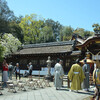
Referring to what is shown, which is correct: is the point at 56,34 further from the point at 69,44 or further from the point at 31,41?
the point at 69,44

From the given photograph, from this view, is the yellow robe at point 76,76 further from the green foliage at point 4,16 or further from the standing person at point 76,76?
the green foliage at point 4,16

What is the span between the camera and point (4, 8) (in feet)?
109

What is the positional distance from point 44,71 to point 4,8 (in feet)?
69.6

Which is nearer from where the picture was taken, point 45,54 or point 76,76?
point 76,76

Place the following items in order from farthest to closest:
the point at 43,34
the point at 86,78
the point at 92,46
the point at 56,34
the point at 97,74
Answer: the point at 56,34, the point at 43,34, the point at 92,46, the point at 86,78, the point at 97,74

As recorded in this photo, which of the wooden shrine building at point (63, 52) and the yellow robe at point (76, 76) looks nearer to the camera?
the yellow robe at point (76, 76)

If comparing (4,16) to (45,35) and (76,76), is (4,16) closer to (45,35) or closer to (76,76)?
(45,35)

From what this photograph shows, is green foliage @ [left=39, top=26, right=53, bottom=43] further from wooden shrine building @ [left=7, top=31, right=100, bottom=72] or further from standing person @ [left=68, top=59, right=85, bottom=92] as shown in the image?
standing person @ [left=68, top=59, right=85, bottom=92]

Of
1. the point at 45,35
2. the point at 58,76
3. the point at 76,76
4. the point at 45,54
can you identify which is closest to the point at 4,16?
the point at 45,35

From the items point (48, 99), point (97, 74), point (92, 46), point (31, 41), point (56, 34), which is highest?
point (56, 34)

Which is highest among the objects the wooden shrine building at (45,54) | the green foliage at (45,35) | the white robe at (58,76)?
the green foliage at (45,35)

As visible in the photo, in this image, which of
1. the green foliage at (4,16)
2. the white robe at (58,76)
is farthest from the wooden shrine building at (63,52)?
A: the green foliage at (4,16)

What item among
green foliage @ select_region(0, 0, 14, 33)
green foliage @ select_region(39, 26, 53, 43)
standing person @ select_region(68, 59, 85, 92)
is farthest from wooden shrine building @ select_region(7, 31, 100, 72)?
green foliage @ select_region(39, 26, 53, 43)

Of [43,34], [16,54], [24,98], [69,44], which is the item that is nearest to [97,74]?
[24,98]
